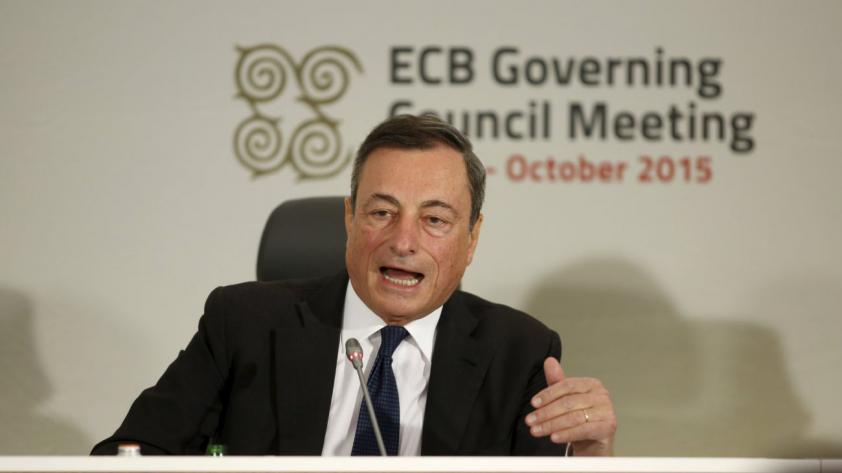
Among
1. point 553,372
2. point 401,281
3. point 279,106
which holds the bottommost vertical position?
point 553,372

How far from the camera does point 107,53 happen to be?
356cm

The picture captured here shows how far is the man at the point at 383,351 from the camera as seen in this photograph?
2.05m

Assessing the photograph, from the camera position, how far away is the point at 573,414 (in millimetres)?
1767

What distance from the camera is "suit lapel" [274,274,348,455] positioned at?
2035mm

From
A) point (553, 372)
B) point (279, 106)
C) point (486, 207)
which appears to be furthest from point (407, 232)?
point (279, 106)

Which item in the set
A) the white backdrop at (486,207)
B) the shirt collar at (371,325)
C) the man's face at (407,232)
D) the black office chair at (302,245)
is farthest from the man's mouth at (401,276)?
the white backdrop at (486,207)

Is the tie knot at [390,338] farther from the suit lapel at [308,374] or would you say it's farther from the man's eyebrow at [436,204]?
the man's eyebrow at [436,204]

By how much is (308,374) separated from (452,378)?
0.30 metres

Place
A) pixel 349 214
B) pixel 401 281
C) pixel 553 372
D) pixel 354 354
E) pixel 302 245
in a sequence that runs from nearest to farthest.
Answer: pixel 354 354 → pixel 553 372 → pixel 401 281 → pixel 349 214 → pixel 302 245

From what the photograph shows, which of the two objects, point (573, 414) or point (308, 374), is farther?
point (308, 374)

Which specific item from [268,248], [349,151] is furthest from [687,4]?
[268,248]

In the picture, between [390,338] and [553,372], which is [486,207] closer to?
[390,338]

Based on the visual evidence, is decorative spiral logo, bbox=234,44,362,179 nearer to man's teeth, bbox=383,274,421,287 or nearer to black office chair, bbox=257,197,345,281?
black office chair, bbox=257,197,345,281

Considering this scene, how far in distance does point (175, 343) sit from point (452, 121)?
1.25 metres
